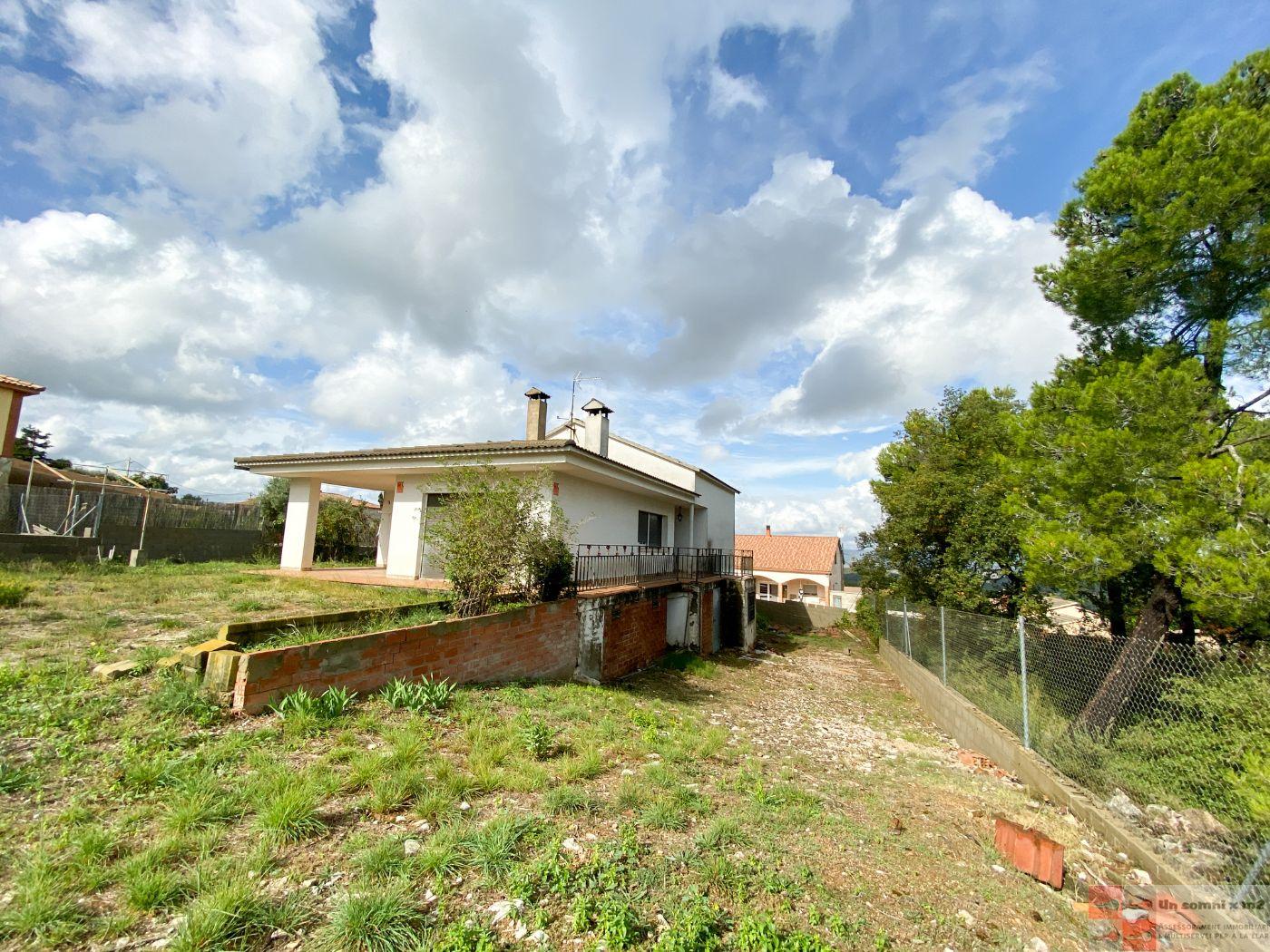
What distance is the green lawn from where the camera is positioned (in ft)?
7.44

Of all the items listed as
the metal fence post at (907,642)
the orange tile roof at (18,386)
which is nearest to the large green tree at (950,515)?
the metal fence post at (907,642)

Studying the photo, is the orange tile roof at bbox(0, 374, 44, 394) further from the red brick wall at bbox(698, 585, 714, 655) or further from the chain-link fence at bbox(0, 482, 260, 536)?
the red brick wall at bbox(698, 585, 714, 655)

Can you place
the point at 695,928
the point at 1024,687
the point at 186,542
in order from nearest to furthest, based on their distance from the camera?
1. the point at 695,928
2. the point at 1024,687
3. the point at 186,542

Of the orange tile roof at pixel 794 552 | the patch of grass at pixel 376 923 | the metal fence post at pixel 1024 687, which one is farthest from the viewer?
Answer: the orange tile roof at pixel 794 552

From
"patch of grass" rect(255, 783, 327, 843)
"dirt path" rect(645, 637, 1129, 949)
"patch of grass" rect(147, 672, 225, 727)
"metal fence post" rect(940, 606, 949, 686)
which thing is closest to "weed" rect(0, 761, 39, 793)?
"patch of grass" rect(147, 672, 225, 727)

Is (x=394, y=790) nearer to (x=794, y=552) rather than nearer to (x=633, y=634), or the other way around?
(x=633, y=634)

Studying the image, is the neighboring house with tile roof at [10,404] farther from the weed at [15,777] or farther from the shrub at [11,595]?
the weed at [15,777]

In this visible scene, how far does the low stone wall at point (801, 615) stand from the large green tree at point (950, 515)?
6959 millimetres

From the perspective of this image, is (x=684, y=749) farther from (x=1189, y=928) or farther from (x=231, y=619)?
(x=231, y=619)

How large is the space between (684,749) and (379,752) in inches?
116

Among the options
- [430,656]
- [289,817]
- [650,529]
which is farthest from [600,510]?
[289,817]

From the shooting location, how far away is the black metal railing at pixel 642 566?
10.4 meters

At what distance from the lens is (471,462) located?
35.0ft

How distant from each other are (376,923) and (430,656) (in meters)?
3.36
